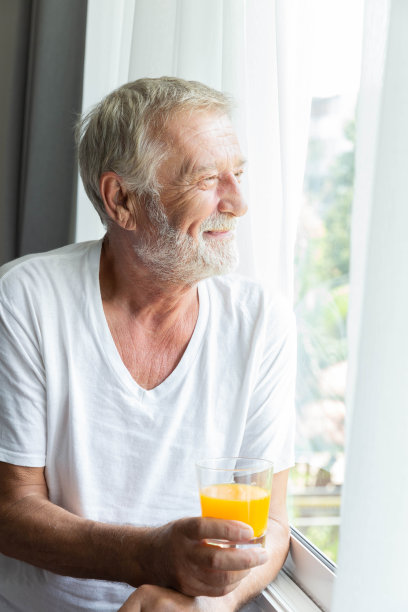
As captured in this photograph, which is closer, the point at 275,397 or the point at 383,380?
the point at 383,380

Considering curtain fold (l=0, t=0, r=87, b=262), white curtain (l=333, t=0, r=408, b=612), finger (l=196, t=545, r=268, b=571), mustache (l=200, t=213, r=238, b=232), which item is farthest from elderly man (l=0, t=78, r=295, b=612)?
curtain fold (l=0, t=0, r=87, b=262)

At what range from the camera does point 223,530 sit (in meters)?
1.06

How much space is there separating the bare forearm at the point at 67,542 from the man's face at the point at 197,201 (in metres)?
0.50

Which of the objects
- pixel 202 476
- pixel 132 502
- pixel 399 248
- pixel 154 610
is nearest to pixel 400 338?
pixel 399 248

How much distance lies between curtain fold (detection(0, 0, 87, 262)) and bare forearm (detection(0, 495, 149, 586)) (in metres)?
1.21

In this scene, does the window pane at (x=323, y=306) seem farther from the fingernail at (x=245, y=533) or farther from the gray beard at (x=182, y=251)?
the fingernail at (x=245, y=533)

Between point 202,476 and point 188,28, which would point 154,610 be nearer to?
point 202,476

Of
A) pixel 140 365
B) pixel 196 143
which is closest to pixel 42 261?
pixel 140 365

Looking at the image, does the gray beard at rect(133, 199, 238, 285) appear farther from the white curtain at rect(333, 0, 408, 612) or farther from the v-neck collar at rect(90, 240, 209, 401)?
the white curtain at rect(333, 0, 408, 612)

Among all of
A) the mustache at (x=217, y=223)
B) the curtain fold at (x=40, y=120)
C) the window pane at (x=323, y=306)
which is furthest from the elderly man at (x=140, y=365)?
the curtain fold at (x=40, y=120)

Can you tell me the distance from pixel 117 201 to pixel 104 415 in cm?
45

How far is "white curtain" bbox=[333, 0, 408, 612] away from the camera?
866 millimetres

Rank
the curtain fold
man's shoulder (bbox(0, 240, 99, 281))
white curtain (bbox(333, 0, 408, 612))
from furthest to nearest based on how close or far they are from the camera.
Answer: the curtain fold < man's shoulder (bbox(0, 240, 99, 281)) < white curtain (bbox(333, 0, 408, 612))

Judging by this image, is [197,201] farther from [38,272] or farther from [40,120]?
[40,120]
